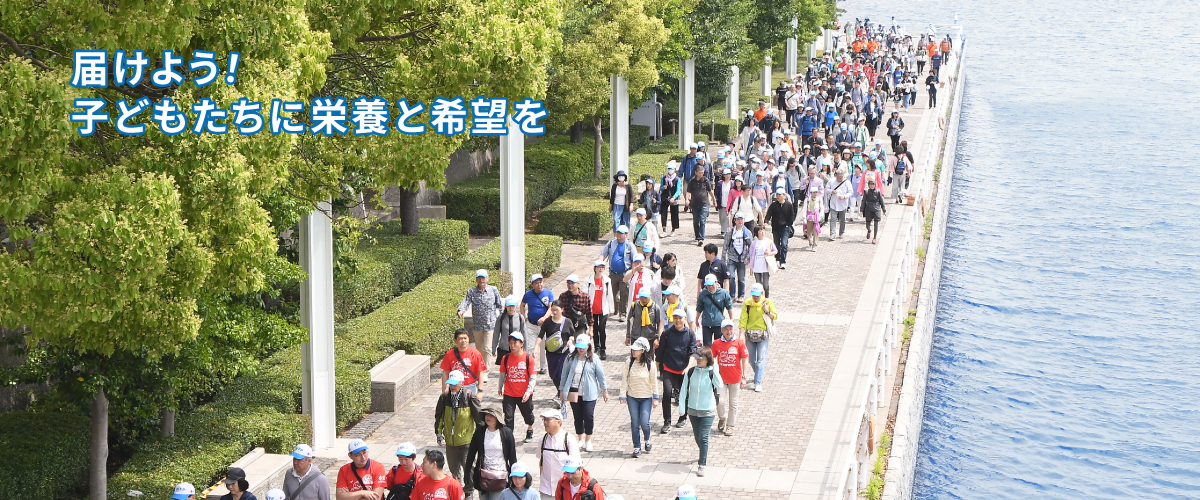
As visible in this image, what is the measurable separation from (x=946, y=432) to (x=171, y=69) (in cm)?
1402

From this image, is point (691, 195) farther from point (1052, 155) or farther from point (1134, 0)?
point (1134, 0)

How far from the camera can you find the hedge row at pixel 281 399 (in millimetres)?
12859

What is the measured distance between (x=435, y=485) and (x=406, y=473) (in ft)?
1.31

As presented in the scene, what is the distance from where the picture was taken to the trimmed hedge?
12.4m

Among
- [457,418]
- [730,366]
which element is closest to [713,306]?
[730,366]

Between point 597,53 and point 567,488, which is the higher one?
point 597,53

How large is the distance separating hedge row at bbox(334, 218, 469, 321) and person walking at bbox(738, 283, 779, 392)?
480cm

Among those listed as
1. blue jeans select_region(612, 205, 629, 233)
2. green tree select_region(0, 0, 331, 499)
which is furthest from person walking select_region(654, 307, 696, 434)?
blue jeans select_region(612, 205, 629, 233)

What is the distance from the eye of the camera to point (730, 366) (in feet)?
48.2

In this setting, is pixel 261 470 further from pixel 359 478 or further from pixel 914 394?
pixel 914 394

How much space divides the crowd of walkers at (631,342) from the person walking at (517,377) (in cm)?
1

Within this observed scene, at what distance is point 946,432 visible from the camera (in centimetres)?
2066

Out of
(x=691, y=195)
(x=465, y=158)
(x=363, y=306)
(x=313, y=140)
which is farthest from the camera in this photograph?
(x=465, y=158)

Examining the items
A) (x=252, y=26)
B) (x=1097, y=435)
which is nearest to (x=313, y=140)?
(x=252, y=26)
